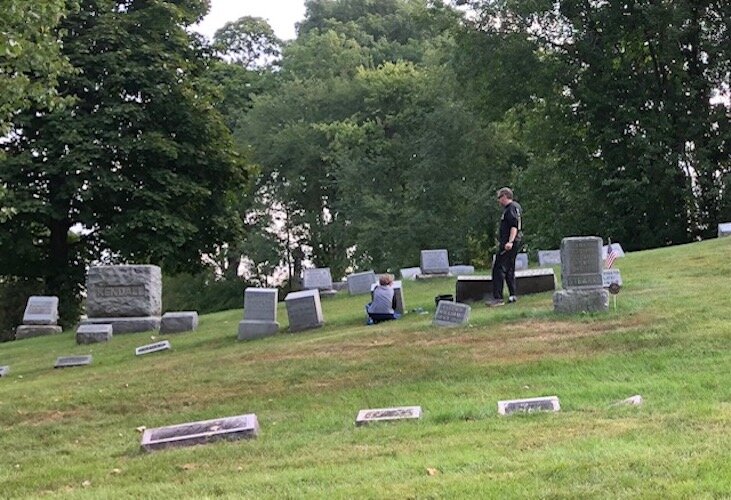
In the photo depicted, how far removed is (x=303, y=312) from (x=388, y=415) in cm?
720

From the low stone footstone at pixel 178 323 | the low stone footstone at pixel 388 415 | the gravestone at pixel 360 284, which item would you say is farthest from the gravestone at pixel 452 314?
the gravestone at pixel 360 284

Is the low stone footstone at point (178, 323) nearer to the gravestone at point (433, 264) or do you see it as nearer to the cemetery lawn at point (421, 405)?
the cemetery lawn at point (421, 405)

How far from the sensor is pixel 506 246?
529 inches

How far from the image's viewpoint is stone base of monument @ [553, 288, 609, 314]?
40.1 ft

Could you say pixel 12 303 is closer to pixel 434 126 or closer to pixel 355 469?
pixel 434 126

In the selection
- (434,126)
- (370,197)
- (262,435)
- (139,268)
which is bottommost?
(262,435)

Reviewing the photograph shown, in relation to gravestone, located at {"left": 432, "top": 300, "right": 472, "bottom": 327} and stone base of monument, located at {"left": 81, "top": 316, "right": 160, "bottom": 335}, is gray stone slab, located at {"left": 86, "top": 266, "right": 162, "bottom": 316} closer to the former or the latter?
stone base of monument, located at {"left": 81, "top": 316, "right": 160, "bottom": 335}

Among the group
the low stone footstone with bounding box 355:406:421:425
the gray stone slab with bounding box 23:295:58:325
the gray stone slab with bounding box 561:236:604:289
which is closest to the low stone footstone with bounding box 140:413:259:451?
the low stone footstone with bounding box 355:406:421:425

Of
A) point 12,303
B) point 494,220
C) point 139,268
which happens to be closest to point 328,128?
point 494,220

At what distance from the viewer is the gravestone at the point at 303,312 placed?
48.7ft

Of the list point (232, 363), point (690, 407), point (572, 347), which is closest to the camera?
point (690, 407)

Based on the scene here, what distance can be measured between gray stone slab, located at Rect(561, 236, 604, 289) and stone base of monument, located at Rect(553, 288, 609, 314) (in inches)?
6.4

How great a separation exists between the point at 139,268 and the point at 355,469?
48.1ft

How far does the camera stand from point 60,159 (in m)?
24.8
